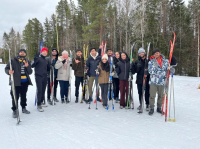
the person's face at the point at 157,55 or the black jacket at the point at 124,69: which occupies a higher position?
the person's face at the point at 157,55

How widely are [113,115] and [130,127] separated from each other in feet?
2.85

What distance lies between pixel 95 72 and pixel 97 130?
7.94ft

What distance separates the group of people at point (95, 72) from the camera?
413 cm

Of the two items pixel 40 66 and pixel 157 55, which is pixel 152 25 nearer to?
pixel 157 55

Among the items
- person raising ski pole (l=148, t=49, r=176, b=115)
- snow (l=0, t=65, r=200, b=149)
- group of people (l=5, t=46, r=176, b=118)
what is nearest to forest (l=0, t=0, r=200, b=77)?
group of people (l=5, t=46, r=176, b=118)

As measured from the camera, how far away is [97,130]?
3.37 meters

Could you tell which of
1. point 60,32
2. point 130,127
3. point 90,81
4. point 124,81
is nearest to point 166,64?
point 124,81

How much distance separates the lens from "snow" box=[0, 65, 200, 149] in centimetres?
279

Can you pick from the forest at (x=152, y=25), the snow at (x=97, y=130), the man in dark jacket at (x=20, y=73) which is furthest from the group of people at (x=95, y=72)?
the forest at (x=152, y=25)

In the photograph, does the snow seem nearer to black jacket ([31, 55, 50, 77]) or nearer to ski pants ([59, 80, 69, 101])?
ski pants ([59, 80, 69, 101])

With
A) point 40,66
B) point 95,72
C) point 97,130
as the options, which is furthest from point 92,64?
point 97,130

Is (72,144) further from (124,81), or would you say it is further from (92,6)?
(92,6)

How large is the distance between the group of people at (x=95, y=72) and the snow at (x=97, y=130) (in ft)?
1.65

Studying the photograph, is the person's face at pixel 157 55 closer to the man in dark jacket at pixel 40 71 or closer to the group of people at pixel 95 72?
the group of people at pixel 95 72
